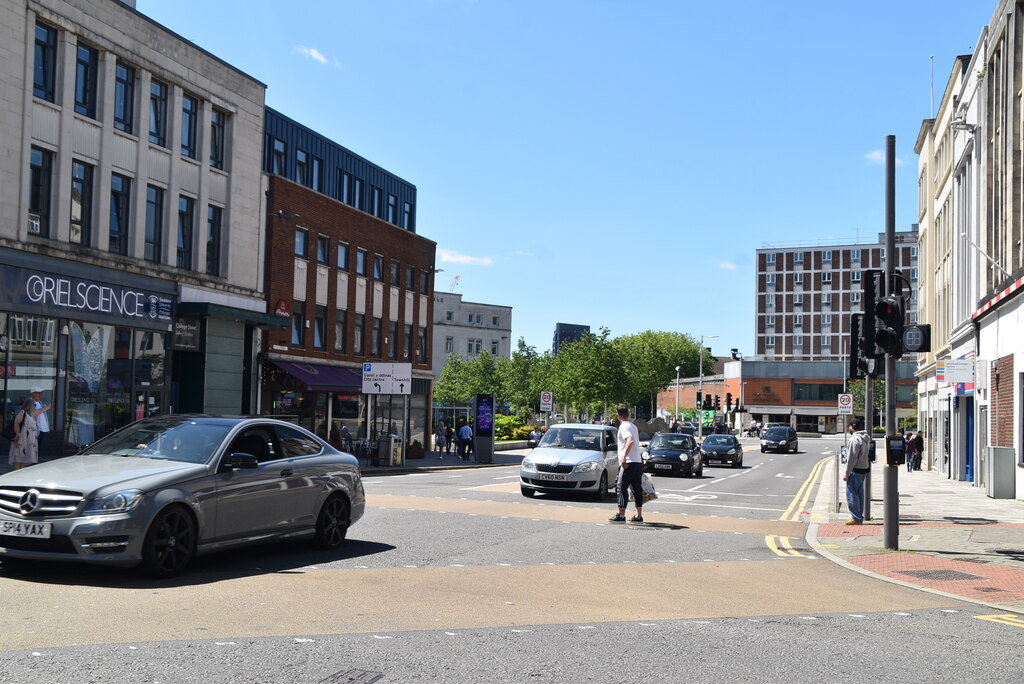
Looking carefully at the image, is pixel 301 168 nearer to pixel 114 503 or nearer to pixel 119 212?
pixel 119 212

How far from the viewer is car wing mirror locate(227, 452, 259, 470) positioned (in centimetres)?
948

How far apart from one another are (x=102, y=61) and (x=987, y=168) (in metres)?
23.9

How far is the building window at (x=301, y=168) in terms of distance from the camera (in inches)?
Result: 1486

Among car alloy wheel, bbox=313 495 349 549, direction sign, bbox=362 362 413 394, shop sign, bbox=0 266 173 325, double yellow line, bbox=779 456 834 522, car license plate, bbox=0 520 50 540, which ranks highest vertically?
shop sign, bbox=0 266 173 325

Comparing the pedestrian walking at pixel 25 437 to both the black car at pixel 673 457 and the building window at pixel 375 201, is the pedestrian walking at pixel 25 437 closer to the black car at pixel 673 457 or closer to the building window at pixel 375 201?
the black car at pixel 673 457

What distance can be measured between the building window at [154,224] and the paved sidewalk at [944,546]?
19132 mm

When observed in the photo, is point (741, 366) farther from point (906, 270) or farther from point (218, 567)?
point (218, 567)

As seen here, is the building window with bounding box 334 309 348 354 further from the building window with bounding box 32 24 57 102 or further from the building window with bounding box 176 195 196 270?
the building window with bounding box 32 24 57 102

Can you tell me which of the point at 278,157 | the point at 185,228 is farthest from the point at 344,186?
the point at 185,228

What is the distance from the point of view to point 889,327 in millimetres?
13078

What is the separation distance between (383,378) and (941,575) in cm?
2329

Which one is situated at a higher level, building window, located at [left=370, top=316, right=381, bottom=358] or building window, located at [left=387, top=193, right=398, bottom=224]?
building window, located at [left=387, top=193, right=398, bottom=224]

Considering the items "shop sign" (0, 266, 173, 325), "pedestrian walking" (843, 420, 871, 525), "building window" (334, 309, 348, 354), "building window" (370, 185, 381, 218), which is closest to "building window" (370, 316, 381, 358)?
"building window" (334, 309, 348, 354)

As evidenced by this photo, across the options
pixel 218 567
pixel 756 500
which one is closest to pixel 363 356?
pixel 756 500
